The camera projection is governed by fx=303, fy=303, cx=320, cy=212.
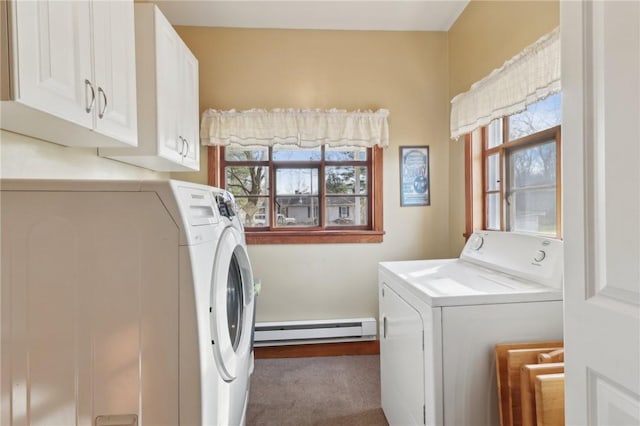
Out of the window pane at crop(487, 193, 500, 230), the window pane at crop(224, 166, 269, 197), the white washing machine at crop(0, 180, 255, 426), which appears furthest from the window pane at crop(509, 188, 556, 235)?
the window pane at crop(224, 166, 269, 197)

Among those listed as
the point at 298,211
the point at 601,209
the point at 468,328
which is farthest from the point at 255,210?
the point at 601,209

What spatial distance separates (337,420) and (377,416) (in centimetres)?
24

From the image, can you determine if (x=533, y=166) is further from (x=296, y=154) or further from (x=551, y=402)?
(x=296, y=154)

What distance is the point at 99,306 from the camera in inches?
32.6

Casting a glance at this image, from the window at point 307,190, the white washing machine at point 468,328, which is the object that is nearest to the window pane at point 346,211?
the window at point 307,190

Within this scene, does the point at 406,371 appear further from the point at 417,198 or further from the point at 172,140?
the point at 172,140

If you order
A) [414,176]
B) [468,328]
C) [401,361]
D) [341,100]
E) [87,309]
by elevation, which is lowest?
[401,361]

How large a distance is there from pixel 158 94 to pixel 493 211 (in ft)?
7.34

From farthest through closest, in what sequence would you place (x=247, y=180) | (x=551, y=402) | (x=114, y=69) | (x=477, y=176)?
(x=247, y=180) < (x=477, y=176) < (x=114, y=69) < (x=551, y=402)

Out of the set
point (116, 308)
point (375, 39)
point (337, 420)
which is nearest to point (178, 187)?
point (116, 308)

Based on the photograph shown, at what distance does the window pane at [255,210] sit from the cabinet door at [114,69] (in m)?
1.22

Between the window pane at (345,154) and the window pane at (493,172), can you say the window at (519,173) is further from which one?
the window pane at (345,154)

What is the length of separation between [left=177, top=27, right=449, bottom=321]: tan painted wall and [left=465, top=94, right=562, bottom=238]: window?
41cm

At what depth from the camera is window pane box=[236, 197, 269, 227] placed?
2.60m
